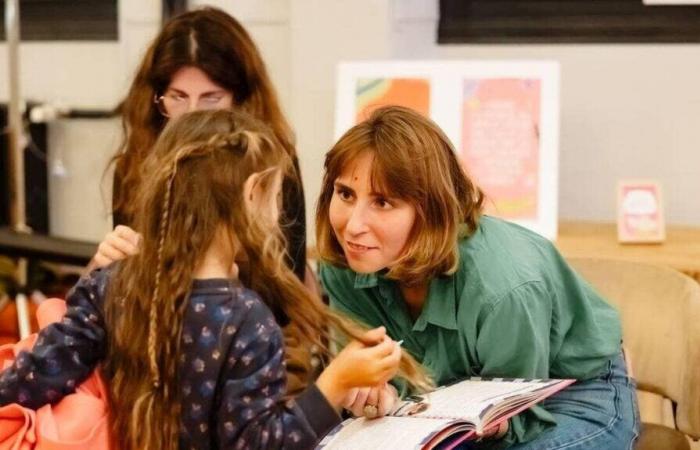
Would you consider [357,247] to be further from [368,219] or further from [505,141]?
[505,141]

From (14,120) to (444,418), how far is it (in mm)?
2108

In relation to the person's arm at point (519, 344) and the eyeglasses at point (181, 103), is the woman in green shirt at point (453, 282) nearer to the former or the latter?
the person's arm at point (519, 344)

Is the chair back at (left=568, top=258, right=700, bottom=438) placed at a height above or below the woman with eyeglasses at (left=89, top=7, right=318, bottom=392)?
below

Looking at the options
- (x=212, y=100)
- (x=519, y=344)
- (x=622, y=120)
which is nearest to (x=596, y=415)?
(x=519, y=344)

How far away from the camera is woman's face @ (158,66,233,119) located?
6.64ft

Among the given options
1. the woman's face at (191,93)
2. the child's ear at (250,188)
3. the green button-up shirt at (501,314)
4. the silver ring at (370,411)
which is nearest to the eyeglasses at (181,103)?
the woman's face at (191,93)

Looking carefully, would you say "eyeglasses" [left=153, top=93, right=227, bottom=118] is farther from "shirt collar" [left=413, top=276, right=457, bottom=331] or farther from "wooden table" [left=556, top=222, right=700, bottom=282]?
"wooden table" [left=556, top=222, right=700, bottom=282]

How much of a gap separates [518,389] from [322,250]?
41 cm

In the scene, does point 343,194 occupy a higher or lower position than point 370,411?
higher

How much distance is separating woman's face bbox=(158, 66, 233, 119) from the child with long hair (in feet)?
1.86

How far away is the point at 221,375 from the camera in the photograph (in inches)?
53.5

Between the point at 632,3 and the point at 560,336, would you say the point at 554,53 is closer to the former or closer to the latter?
the point at 632,3

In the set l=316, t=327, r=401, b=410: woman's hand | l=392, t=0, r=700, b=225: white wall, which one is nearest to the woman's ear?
l=316, t=327, r=401, b=410: woman's hand

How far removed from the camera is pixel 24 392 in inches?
55.2
